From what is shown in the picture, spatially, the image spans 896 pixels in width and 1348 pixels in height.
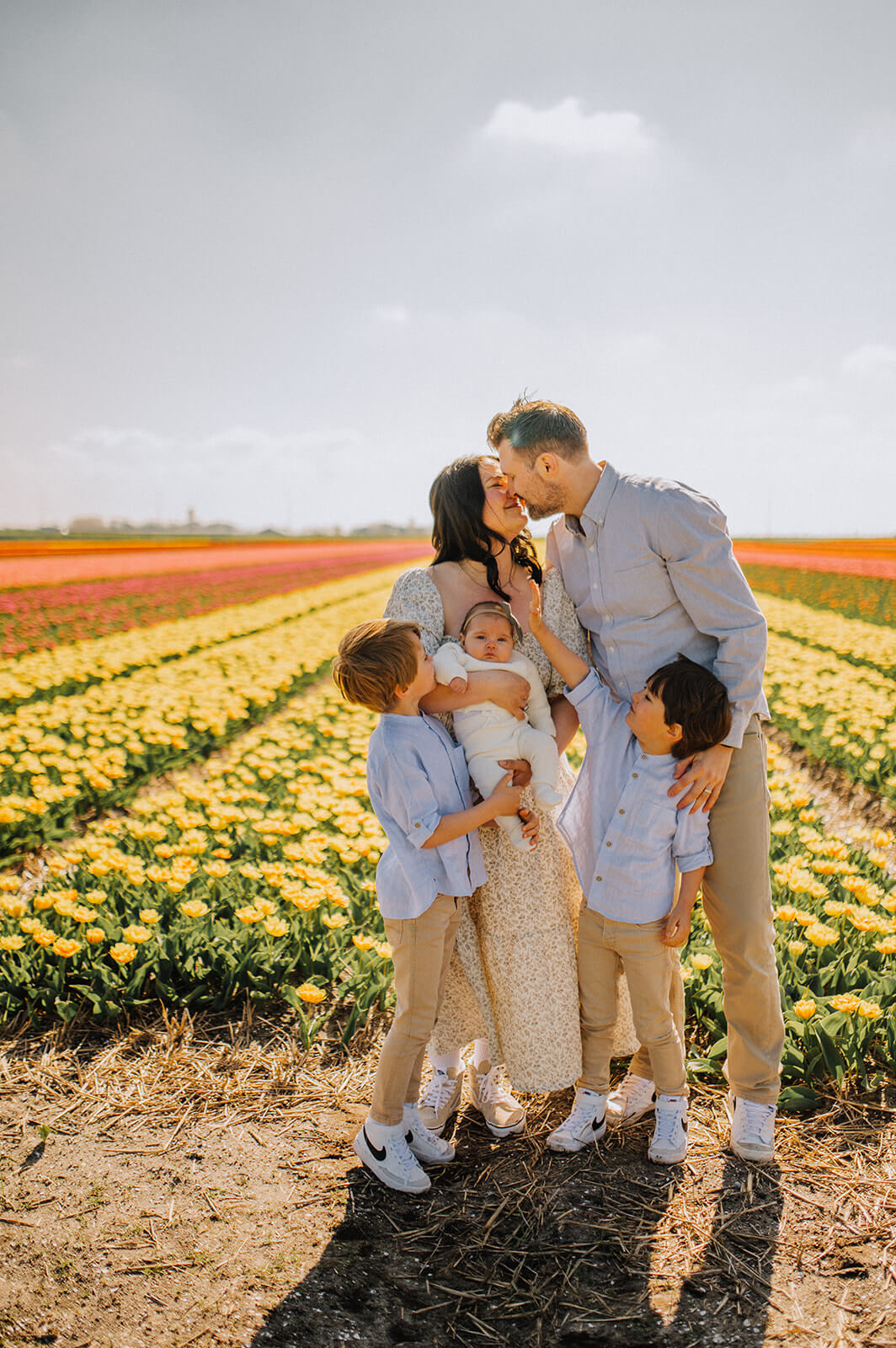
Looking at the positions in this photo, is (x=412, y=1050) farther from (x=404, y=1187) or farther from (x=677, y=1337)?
(x=677, y=1337)

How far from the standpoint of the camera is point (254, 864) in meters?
4.11

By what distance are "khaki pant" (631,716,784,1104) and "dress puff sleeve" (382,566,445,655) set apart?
935 mm

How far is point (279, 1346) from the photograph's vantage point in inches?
72.6

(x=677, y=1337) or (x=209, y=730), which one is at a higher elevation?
(x=209, y=730)

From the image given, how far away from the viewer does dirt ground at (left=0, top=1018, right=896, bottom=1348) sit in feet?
6.31

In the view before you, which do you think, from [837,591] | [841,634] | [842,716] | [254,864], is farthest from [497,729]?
[837,591]

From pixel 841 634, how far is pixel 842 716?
519 centimetres

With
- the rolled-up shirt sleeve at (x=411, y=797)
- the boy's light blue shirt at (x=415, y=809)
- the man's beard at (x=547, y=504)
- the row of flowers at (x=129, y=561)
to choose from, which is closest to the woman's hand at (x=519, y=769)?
the boy's light blue shirt at (x=415, y=809)

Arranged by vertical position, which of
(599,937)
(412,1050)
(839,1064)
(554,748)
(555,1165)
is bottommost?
(555,1165)

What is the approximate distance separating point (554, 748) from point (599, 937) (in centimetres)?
59

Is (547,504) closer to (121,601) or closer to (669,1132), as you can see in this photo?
(669,1132)

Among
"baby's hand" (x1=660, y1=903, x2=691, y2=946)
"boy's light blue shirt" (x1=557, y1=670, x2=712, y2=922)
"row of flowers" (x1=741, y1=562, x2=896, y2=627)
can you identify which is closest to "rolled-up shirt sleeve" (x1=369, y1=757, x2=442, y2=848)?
"boy's light blue shirt" (x1=557, y1=670, x2=712, y2=922)

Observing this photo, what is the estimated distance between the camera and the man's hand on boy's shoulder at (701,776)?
234cm

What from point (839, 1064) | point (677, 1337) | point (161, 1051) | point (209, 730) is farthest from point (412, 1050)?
point (209, 730)
